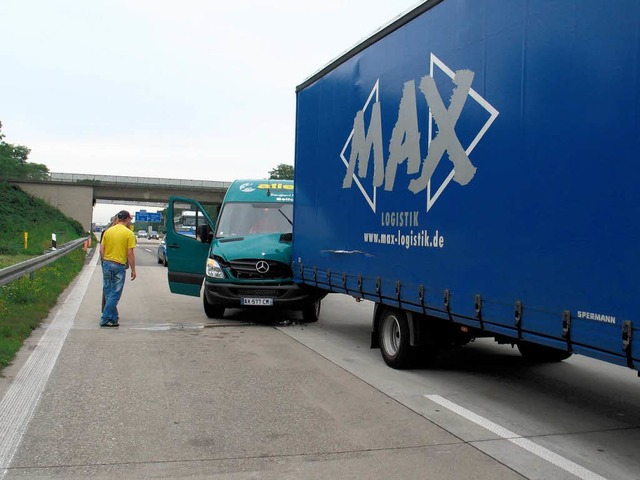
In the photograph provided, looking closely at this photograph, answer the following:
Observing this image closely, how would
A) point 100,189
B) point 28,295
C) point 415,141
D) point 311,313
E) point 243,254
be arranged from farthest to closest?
point 100,189
point 28,295
point 311,313
point 243,254
point 415,141

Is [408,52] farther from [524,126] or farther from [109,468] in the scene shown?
[109,468]

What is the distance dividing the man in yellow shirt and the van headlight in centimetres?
121

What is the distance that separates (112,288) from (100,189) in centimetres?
5554

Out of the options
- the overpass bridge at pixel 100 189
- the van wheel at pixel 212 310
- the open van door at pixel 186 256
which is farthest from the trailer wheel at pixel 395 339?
the overpass bridge at pixel 100 189

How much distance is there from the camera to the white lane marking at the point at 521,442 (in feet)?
13.2

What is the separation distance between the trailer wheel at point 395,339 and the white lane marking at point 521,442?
1.00m

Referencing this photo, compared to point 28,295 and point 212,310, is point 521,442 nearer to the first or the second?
point 212,310

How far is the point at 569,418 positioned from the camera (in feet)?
17.5

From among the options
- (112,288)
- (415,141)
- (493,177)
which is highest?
(415,141)

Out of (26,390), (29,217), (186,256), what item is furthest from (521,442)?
(29,217)

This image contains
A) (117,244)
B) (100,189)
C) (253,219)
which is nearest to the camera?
(117,244)

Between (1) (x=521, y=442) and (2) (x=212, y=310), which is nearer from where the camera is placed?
(1) (x=521, y=442)

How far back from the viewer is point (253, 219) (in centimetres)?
1112

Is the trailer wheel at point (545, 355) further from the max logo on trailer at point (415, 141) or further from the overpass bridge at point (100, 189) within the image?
the overpass bridge at point (100, 189)
